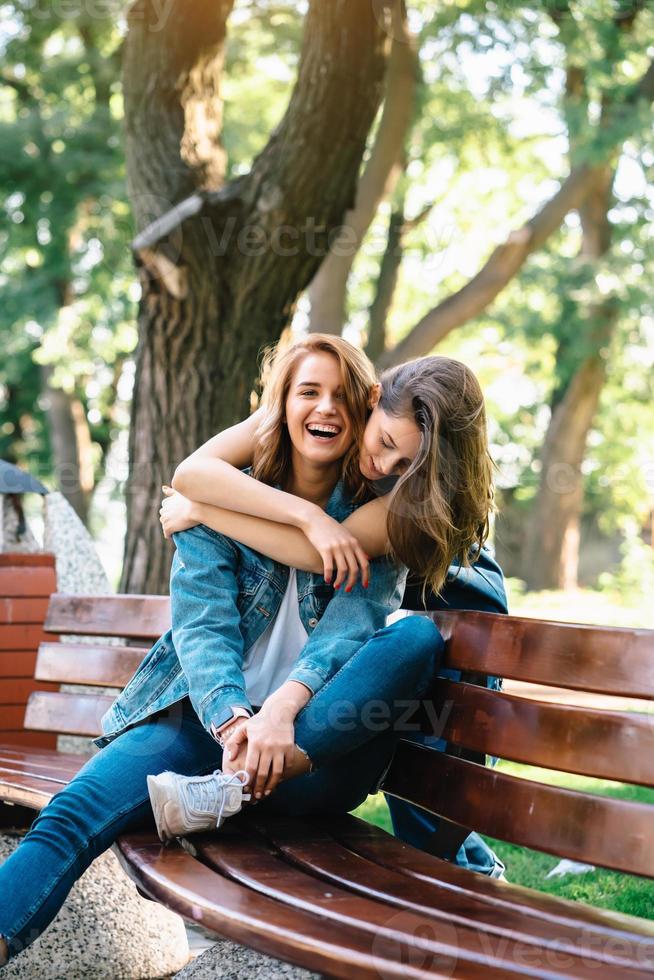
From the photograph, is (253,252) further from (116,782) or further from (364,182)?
(364,182)

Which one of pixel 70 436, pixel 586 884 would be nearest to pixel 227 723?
pixel 586 884

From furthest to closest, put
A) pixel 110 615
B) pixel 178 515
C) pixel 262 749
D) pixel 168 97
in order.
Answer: pixel 168 97, pixel 110 615, pixel 178 515, pixel 262 749

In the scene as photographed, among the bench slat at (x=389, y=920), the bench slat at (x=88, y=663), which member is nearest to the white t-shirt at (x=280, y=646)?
the bench slat at (x=389, y=920)

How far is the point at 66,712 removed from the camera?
3.90 metres

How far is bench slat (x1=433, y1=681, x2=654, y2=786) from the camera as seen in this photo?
7.15ft

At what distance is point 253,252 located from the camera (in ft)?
19.9

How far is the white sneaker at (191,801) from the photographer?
2402mm

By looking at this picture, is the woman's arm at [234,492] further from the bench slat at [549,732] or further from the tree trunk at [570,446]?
the tree trunk at [570,446]

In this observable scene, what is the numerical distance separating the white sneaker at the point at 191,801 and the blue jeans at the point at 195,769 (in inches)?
5.9

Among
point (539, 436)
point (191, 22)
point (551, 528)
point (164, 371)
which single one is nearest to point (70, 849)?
point (164, 371)

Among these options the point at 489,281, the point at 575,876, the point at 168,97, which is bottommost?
the point at 575,876

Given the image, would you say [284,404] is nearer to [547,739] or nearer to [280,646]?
[280,646]

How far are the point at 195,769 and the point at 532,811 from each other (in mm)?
831

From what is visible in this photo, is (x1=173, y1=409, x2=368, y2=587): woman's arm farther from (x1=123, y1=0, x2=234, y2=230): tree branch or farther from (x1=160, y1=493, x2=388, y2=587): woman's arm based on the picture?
(x1=123, y1=0, x2=234, y2=230): tree branch
